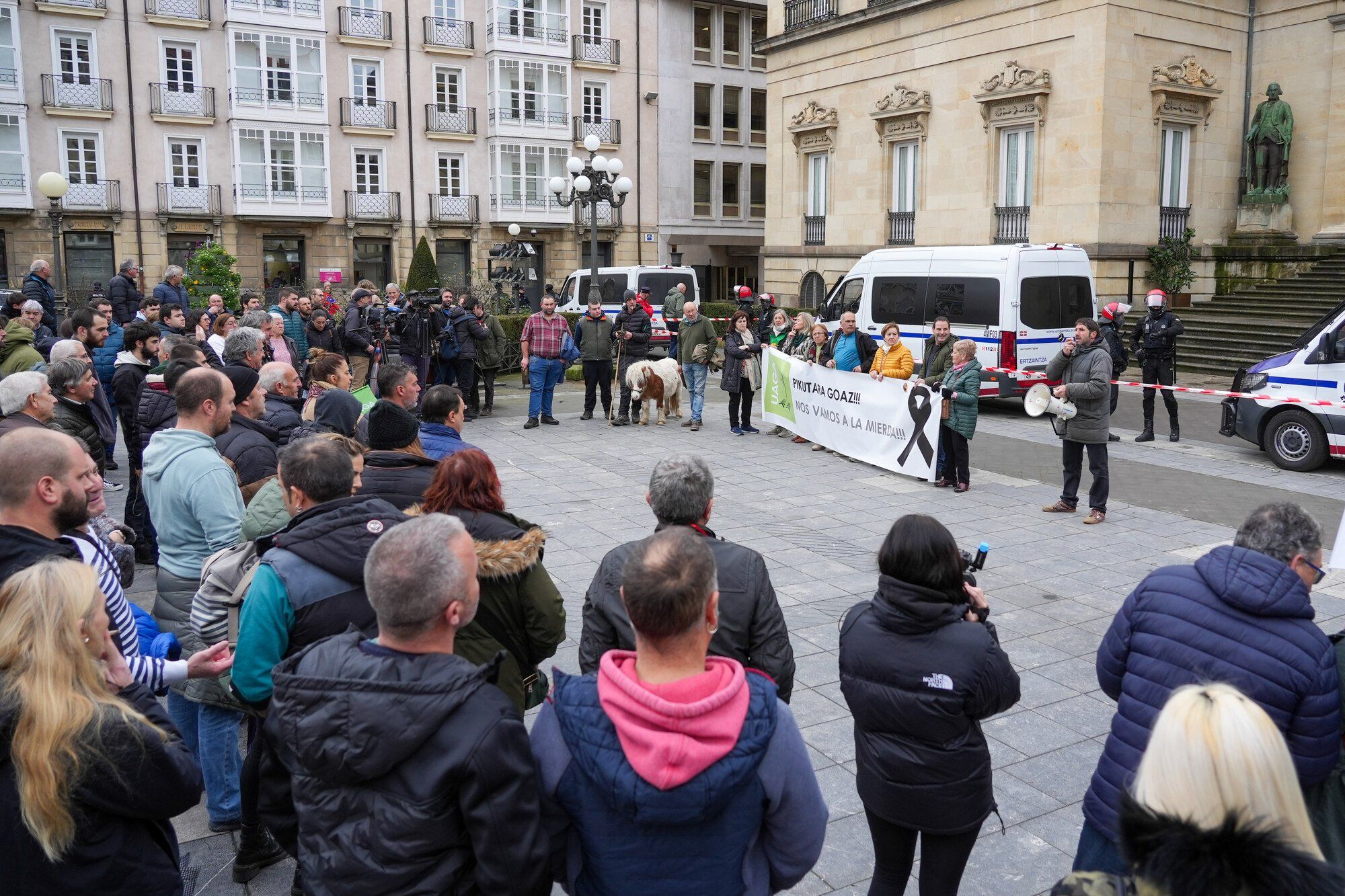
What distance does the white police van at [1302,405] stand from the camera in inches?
490

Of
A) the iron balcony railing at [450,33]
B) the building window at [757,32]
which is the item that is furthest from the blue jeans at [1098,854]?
the building window at [757,32]

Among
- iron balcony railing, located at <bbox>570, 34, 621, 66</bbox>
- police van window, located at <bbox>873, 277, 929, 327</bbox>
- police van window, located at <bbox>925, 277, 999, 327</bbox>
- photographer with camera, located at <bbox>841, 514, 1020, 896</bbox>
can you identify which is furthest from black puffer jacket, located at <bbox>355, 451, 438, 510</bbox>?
iron balcony railing, located at <bbox>570, 34, 621, 66</bbox>

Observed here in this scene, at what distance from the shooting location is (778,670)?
3727 mm

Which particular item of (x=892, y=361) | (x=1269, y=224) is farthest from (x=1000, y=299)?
(x=1269, y=224)

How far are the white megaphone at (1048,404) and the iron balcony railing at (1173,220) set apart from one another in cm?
1565

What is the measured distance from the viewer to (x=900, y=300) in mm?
19094

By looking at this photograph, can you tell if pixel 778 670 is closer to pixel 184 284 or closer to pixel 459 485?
pixel 459 485

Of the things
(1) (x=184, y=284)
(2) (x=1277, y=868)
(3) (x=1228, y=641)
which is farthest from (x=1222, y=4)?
(2) (x=1277, y=868)

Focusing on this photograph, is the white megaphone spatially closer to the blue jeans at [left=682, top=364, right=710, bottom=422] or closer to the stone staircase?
the blue jeans at [left=682, top=364, right=710, bottom=422]

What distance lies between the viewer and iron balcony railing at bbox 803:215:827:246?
99.0 ft

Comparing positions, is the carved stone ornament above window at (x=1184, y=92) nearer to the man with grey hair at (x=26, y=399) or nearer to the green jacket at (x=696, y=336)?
the green jacket at (x=696, y=336)

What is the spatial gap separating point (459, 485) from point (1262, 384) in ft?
39.9

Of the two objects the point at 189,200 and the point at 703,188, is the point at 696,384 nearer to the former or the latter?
the point at 189,200

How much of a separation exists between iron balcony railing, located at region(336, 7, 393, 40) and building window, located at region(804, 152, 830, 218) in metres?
19.0
